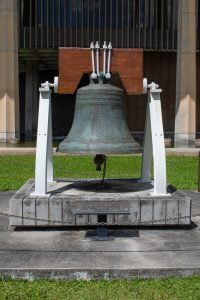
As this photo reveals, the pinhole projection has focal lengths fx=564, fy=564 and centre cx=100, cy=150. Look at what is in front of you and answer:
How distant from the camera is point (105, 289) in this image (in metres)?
4.75

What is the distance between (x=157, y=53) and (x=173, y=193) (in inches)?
880

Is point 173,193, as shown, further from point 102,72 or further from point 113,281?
point 113,281

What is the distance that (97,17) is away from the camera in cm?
2780

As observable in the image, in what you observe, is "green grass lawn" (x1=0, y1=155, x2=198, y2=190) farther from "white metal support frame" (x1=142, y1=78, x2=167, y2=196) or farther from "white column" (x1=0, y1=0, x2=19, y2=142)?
"white column" (x1=0, y1=0, x2=19, y2=142)

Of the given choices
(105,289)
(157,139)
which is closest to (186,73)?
(157,139)

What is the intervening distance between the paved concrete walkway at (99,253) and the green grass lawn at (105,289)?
0.11 meters

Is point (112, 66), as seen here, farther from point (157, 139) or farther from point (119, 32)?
point (119, 32)

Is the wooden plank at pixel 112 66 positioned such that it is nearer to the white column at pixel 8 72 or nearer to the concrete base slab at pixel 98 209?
the concrete base slab at pixel 98 209

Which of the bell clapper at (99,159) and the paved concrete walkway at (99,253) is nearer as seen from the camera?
the paved concrete walkway at (99,253)

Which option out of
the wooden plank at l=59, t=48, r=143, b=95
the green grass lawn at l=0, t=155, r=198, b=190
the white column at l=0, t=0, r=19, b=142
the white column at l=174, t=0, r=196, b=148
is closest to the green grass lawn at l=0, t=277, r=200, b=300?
the wooden plank at l=59, t=48, r=143, b=95

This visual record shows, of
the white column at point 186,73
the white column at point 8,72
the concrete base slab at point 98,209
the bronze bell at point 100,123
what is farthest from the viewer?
the white column at point 186,73

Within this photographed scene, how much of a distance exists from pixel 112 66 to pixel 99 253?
2556mm

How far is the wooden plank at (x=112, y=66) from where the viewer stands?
7.07 metres

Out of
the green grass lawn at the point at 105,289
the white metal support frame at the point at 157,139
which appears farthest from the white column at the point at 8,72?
the green grass lawn at the point at 105,289
